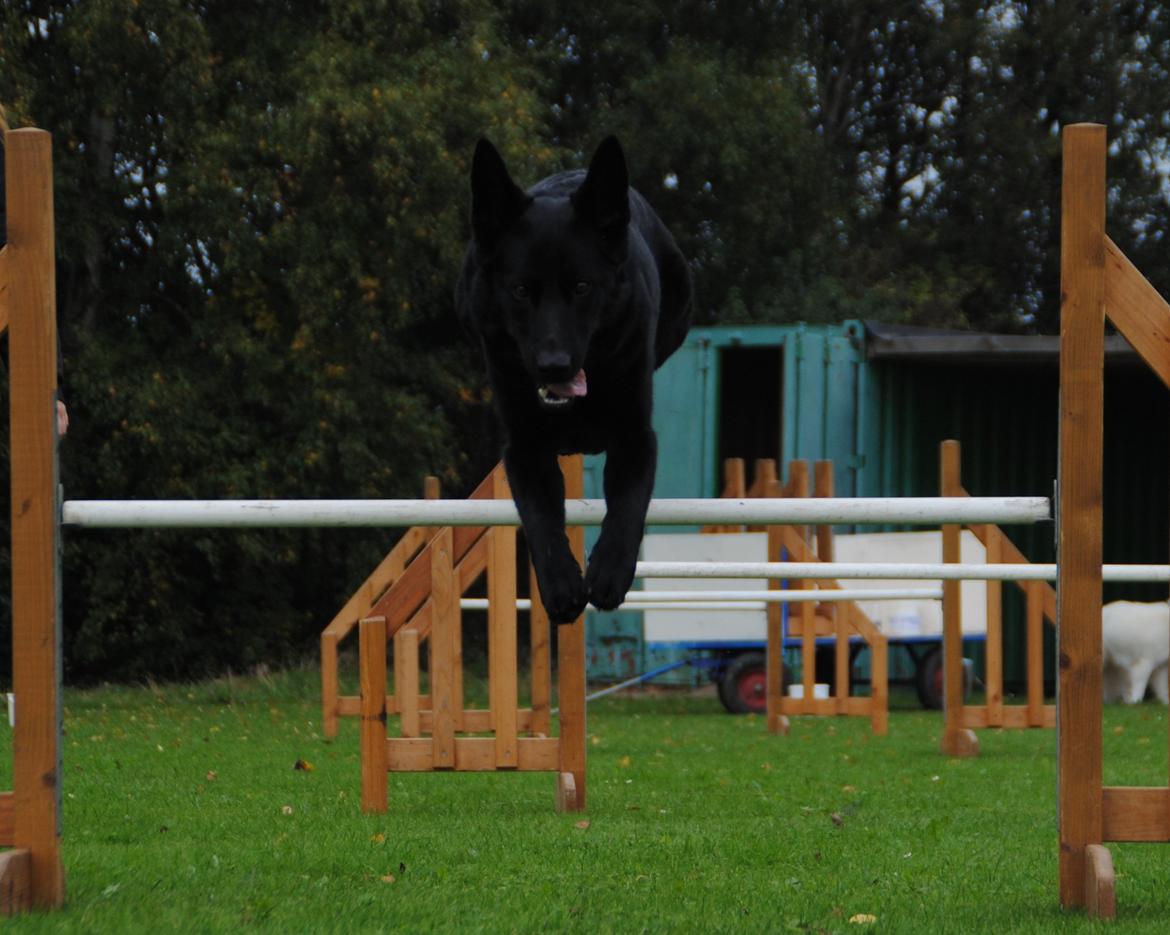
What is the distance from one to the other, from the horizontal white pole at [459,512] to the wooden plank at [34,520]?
0.11 m

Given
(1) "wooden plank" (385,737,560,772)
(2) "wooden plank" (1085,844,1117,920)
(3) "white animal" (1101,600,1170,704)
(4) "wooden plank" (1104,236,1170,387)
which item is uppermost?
(4) "wooden plank" (1104,236,1170,387)

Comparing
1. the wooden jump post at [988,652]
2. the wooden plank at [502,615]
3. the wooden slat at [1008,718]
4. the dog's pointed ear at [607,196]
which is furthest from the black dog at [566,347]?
the wooden slat at [1008,718]

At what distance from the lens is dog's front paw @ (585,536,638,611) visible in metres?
3.83

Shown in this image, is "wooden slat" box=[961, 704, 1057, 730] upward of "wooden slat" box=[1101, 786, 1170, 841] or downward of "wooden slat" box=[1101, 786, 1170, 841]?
downward

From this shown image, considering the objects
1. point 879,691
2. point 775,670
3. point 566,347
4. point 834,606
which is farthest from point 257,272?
point 566,347

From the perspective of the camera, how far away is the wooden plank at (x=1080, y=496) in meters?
3.62

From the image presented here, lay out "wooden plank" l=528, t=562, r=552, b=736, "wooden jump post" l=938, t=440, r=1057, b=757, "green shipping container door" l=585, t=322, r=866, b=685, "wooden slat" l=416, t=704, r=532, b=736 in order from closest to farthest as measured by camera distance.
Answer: "wooden plank" l=528, t=562, r=552, b=736 < "wooden slat" l=416, t=704, r=532, b=736 < "wooden jump post" l=938, t=440, r=1057, b=757 < "green shipping container door" l=585, t=322, r=866, b=685

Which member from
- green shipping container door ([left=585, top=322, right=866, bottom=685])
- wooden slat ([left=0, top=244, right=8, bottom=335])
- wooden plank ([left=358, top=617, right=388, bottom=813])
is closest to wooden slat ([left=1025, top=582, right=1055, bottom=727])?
green shipping container door ([left=585, top=322, right=866, bottom=685])

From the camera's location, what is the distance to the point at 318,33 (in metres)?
15.3

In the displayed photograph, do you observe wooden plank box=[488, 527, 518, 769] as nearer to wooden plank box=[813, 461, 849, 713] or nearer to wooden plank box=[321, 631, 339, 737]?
wooden plank box=[321, 631, 339, 737]

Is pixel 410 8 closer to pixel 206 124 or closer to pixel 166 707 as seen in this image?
pixel 206 124

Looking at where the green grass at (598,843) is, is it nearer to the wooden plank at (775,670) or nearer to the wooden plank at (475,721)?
the wooden plank at (475,721)

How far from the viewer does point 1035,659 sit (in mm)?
9656

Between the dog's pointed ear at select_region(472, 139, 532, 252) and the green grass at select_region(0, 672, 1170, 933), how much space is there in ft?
4.74
